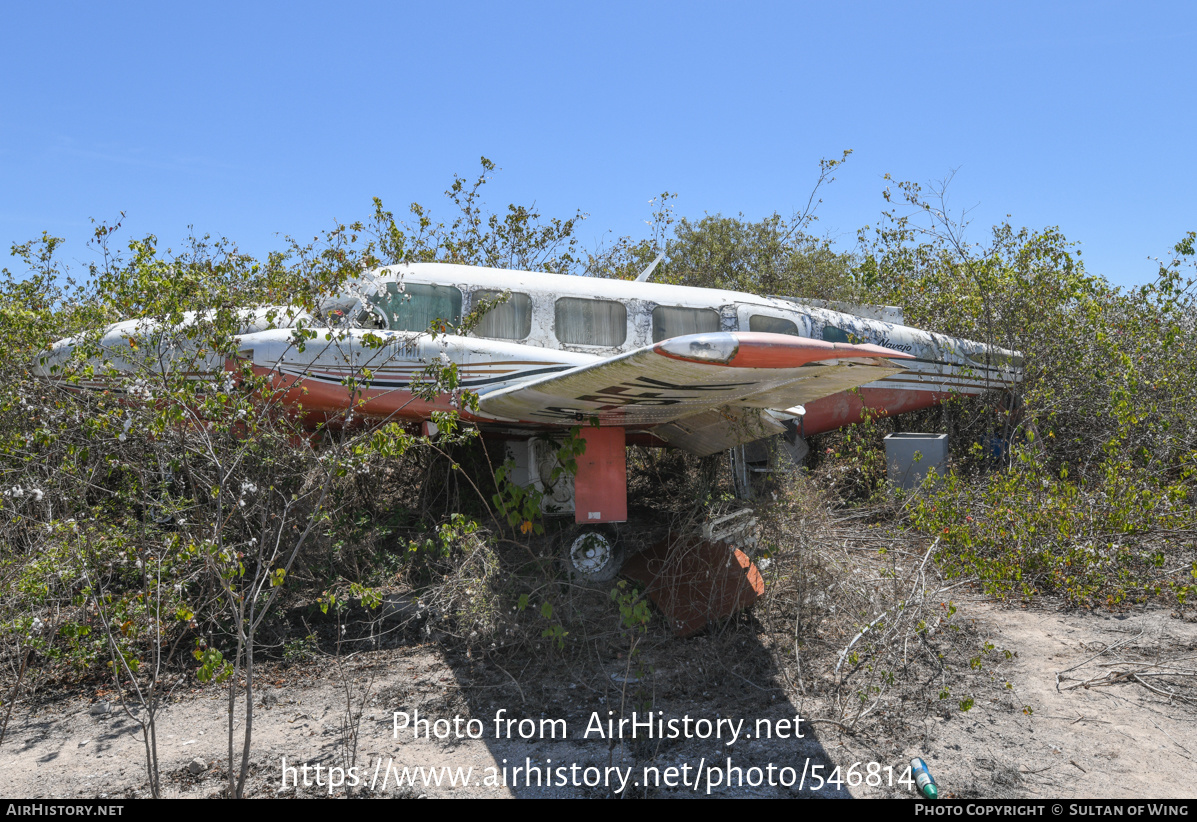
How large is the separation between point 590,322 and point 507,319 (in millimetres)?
1060

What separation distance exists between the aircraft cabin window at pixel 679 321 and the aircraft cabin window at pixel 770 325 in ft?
1.91

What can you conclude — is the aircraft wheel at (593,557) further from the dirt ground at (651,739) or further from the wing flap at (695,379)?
the dirt ground at (651,739)

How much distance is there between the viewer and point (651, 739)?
4.91m

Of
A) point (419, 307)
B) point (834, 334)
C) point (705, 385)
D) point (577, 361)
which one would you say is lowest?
point (705, 385)

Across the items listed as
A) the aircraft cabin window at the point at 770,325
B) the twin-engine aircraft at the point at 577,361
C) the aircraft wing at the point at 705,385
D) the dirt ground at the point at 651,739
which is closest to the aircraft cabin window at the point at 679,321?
the twin-engine aircraft at the point at 577,361

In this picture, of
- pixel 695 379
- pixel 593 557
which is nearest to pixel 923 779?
pixel 695 379

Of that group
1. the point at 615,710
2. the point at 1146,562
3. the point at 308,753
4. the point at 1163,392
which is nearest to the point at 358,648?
the point at 308,753

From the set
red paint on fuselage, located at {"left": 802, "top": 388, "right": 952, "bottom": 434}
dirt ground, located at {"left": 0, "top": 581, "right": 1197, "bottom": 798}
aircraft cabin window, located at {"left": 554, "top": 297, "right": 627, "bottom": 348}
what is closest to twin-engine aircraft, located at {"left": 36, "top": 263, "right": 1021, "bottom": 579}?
aircraft cabin window, located at {"left": 554, "top": 297, "right": 627, "bottom": 348}

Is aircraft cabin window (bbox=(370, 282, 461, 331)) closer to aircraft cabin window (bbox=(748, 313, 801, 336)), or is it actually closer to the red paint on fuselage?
aircraft cabin window (bbox=(748, 313, 801, 336))

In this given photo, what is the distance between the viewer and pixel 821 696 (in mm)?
5527

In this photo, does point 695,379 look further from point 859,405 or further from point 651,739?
point 859,405

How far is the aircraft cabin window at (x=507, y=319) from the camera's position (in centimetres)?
856

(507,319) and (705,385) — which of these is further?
(507,319)
